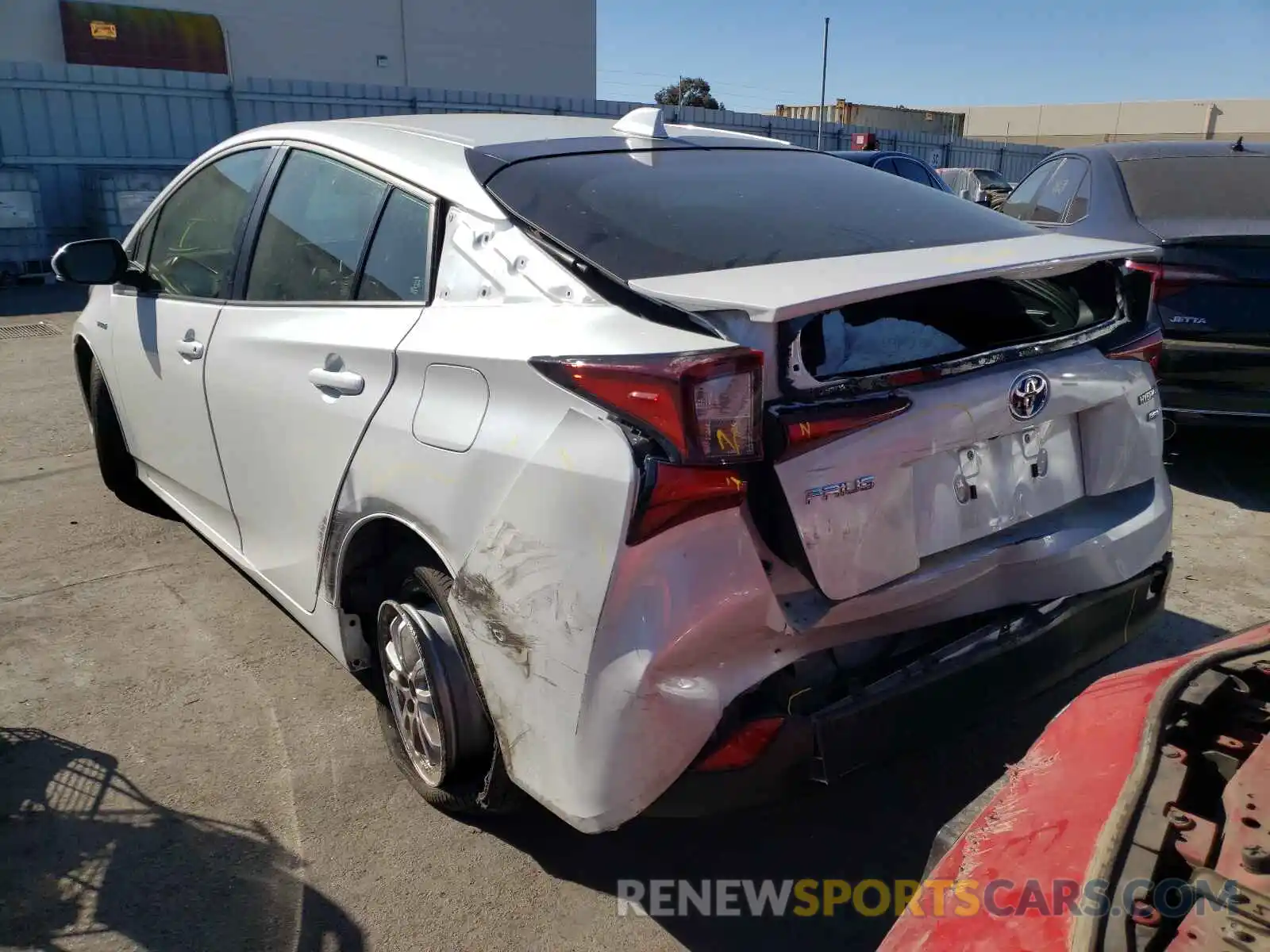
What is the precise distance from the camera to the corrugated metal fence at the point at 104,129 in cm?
1276

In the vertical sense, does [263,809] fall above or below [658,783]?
below

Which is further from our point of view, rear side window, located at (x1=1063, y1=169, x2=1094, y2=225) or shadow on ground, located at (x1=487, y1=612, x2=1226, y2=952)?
rear side window, located at (x1=1063, y1=169, x2=1094, y2=225)

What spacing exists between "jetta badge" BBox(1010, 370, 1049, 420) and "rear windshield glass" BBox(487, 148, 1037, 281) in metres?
0.41

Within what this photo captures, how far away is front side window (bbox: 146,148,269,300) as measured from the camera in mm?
3318

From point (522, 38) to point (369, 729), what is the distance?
33.1 metres

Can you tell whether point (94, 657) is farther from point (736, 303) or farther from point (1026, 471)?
point (1026, 471)

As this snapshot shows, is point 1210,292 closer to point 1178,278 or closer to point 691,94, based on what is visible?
point 1178,278

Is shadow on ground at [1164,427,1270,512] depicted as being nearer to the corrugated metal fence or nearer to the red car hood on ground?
the red car hood on ground

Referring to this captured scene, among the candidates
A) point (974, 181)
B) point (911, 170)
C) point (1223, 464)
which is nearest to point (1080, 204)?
point (1223, 464)

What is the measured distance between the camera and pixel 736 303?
5.95ft

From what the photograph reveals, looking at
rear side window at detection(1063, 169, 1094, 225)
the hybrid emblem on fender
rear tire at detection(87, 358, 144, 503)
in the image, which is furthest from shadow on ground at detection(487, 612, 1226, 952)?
rear side window at detection(1063, 169, 1094, 225)

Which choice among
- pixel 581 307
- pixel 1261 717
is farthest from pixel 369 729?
pixel 1261 717

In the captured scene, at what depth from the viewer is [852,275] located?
2.01 m

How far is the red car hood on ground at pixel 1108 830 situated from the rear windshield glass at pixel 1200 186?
4130mm
